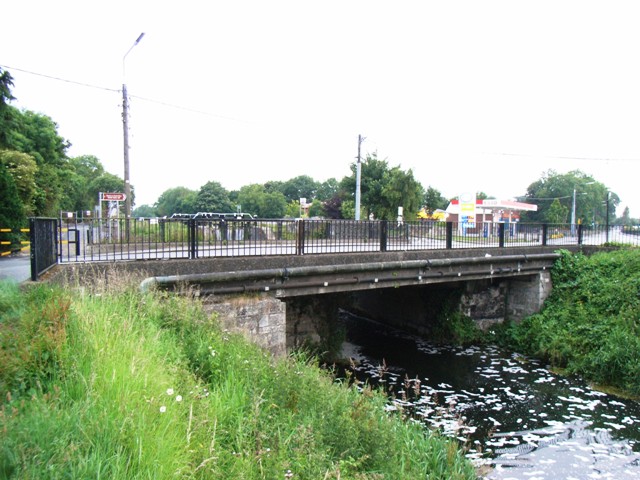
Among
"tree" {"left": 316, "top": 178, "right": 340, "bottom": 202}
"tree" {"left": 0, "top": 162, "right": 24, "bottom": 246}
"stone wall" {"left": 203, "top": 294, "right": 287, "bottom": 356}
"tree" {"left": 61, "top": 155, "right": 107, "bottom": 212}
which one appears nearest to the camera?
"stone wall" {"left": 203, "top": 294, "right": 287, "bottom": 356}

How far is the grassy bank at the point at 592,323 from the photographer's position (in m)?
11.9

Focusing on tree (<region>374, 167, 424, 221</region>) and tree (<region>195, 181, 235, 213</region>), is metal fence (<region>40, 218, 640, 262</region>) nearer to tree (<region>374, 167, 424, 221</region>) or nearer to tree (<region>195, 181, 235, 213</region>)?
tree (<region>374, 167, 424, 221</region>)

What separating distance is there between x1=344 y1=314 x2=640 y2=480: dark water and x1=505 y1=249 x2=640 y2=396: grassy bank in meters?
0.62

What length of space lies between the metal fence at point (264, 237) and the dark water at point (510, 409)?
10.5 ft

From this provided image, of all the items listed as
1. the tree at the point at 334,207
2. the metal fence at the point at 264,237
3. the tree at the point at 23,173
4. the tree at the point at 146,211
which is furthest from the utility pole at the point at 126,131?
the tree at the point at 146,211

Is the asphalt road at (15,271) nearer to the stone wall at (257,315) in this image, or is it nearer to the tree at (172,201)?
the stone wall at (257,315)

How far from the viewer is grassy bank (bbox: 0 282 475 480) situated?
2887 millimetres

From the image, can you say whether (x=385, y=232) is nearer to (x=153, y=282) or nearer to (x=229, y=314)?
(x=229, y=314)

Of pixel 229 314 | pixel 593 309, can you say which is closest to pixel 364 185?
pixel 593 309

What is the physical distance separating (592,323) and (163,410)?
1419cm

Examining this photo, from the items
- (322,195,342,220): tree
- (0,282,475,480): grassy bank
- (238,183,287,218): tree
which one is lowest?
(0,282,475,480): grassy bank

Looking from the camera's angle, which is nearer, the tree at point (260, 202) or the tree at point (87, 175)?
A: the tree at point (87, 175)

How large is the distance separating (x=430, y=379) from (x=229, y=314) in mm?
5720

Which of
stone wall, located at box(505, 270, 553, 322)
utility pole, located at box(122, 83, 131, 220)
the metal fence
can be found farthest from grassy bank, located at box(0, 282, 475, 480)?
stone wall, located at box(505, 270, 553, 322)
